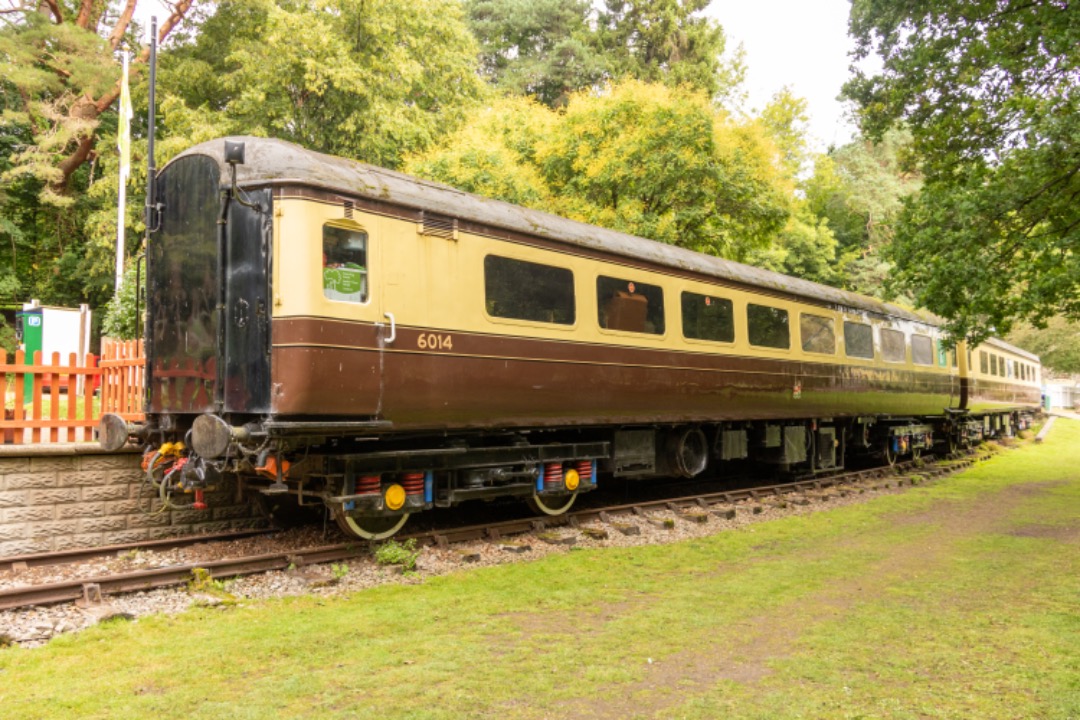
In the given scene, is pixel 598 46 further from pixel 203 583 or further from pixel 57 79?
pixel 203 583

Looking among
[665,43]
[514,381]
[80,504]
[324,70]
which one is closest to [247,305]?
[514,381]

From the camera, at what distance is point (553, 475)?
8750mm

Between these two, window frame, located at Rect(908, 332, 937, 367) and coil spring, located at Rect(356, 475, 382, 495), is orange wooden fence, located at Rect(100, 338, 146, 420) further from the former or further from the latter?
window frame, located at Rect(908, 332, 937, 367)

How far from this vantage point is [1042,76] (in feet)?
41.5

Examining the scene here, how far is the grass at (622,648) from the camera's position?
152 inches

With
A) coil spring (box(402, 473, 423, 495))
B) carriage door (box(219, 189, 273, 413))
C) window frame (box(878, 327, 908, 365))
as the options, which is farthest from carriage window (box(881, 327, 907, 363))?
carriage door (box(219, 189, 273, 413))

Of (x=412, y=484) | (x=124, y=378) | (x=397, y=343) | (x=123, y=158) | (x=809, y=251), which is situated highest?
(x=809, y=251)

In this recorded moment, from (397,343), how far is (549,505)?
3.22 meters

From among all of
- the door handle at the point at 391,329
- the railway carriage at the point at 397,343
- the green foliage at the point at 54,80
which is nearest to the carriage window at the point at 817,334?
the railway carriage at the point at 397,343

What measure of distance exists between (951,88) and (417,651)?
13.4 m

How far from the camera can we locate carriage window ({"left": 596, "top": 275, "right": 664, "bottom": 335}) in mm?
8945

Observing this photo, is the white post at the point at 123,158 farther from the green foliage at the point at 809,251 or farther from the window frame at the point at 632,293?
the green foliage at the point at 809,251

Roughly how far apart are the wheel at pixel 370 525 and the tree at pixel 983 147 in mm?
8393

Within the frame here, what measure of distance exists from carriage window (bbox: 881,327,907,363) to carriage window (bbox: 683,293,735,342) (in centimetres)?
587
